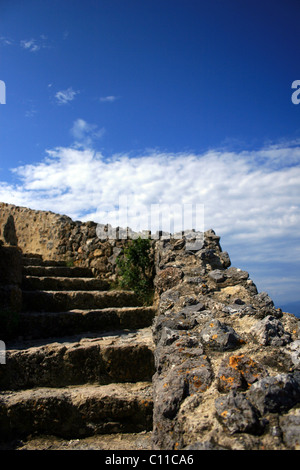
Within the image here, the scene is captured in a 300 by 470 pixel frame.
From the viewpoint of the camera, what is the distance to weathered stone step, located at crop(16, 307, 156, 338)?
4.17 m

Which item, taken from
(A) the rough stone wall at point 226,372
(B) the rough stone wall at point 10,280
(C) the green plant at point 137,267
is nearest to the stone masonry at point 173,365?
(A) the rough stone wall at point 226,372

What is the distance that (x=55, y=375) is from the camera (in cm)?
318

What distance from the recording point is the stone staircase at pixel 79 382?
272cm

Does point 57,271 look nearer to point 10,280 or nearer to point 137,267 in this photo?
point 137,267

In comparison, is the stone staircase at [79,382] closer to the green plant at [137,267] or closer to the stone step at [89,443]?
the stone step at [89,443]

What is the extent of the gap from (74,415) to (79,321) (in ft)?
5.57

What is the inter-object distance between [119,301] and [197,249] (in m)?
1.50

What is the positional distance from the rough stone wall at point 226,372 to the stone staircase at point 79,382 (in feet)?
1.76

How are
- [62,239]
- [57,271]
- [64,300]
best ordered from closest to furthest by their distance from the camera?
1. [64,300]
2. [57,271]
3. [62,239]

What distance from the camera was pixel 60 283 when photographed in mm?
5555

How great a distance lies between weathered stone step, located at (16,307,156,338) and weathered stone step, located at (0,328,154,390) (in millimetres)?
802

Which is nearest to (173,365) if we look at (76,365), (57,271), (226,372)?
(226,372)
